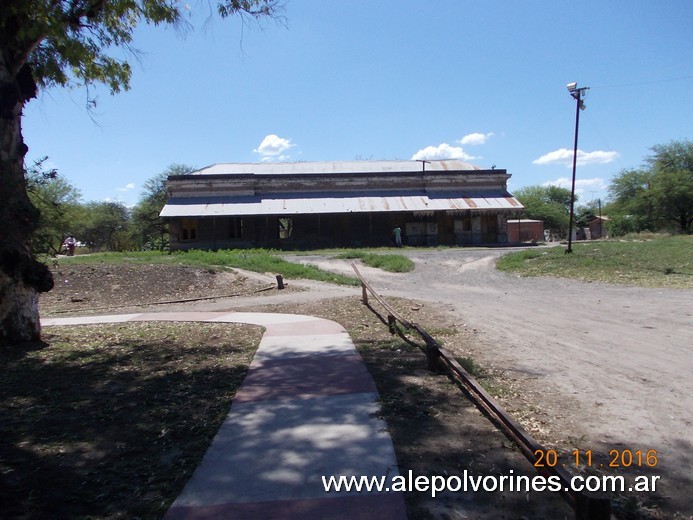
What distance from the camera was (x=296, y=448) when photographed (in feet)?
12.9

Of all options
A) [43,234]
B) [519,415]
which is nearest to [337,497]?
[519,415]

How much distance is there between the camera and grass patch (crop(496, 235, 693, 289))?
17.1 meters

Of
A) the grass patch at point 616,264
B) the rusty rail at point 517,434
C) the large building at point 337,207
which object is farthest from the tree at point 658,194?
the rusty rail at point 517,434

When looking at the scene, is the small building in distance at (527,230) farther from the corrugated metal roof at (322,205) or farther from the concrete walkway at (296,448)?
the concrete walkway at (296,448)

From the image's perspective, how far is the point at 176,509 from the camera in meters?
3.07

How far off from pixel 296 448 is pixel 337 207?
30025 mm

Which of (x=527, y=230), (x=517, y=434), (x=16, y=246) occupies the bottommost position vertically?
(x=517, y=434)

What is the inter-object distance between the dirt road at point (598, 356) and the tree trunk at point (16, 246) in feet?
21.9

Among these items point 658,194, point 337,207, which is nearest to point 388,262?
point 337,207

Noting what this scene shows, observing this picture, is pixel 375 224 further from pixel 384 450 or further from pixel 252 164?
pixel 384 450

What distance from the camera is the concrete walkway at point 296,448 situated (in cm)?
308

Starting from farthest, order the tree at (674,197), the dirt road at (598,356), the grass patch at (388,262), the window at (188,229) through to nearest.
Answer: the tree at (674,197), the window at (188,229), the grass patch at (388,262), the dirt road at (598,356)
